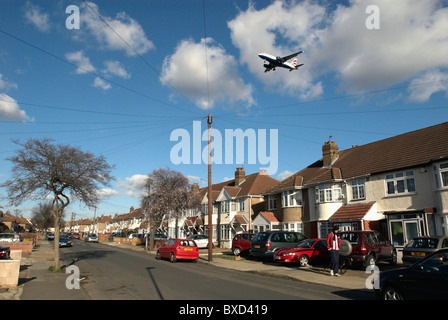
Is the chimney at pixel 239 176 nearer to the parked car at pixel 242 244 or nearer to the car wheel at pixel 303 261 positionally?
the parked car at pixel 242 244

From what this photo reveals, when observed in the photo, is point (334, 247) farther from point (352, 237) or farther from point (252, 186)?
point (252, 186)


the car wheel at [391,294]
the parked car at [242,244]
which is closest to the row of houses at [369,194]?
the parked car at [242,244]

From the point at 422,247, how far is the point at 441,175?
7.24 m

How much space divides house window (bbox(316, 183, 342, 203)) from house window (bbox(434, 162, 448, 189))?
7.75 metres

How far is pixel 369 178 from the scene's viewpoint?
24578mm

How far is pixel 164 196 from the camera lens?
122ft

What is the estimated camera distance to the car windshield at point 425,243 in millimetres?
14409

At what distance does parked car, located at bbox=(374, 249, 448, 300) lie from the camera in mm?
7336

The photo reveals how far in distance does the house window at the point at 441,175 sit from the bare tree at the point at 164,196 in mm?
25210

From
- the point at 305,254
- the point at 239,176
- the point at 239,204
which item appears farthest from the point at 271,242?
the point at 239,176

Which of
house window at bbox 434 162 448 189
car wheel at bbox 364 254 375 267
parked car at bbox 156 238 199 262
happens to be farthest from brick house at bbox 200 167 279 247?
car wheel at bbox 364 254 375 267

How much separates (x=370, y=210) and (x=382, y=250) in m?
7.29
